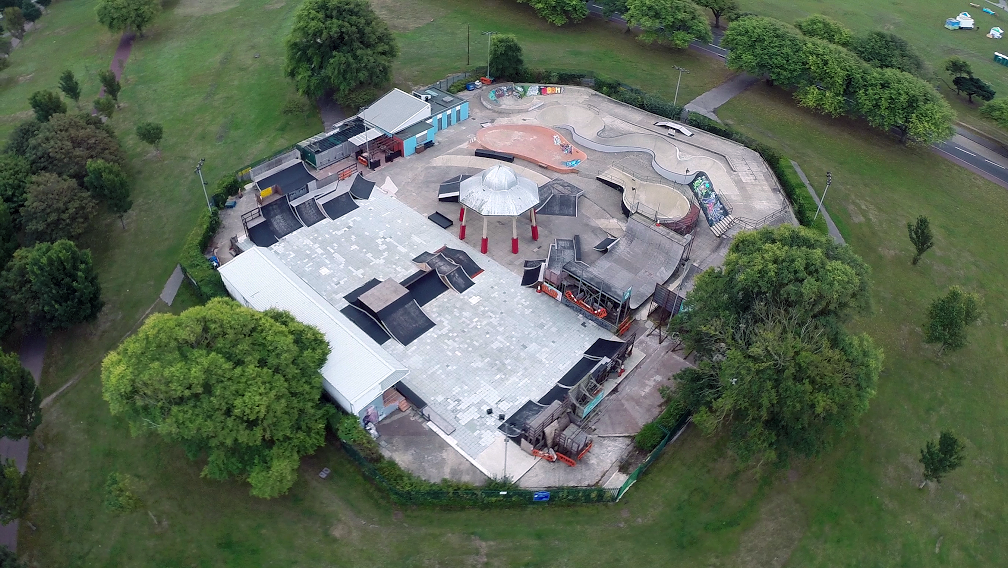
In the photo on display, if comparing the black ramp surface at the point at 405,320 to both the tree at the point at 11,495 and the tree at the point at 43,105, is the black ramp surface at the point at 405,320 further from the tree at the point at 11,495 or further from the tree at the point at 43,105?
the tree at the point at 43,105

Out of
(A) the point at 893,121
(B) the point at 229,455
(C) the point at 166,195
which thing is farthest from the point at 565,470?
(A) the point at 893,121

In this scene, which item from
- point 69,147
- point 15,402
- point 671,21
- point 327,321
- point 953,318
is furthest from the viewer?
point 671,21

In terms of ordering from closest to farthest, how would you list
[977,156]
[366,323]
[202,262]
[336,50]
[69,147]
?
[366,323], [202,262], [69,147], [336,50], [977,156]

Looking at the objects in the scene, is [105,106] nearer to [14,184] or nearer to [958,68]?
[14,184]

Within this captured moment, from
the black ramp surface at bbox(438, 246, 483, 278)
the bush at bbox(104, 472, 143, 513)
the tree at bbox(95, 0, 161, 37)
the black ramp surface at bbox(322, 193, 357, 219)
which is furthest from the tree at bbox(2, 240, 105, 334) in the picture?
the tree at bbox(95, 0, 161, 37)

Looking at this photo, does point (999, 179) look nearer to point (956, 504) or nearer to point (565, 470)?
point (956, 504)

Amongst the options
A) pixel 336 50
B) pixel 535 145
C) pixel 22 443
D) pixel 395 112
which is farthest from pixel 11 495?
pixel 535 145
